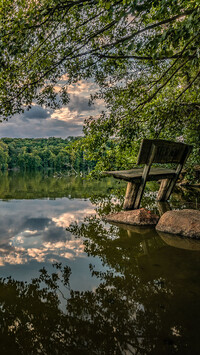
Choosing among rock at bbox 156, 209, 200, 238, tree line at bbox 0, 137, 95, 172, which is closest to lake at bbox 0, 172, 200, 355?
rock at bbox 156, 209, 200, 238

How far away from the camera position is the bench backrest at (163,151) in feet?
21.8

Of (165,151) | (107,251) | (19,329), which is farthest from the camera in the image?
(165,151)

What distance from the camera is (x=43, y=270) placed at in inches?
137

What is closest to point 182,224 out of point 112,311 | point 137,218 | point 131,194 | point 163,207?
point 137,218

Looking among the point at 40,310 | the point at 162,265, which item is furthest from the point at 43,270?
the point at 162,265

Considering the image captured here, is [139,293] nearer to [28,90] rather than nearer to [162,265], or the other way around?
[162,265]

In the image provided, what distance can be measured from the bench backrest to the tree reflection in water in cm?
364

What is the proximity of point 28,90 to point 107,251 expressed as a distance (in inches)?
203

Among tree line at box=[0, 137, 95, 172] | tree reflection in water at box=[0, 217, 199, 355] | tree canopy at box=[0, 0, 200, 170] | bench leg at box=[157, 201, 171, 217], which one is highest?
tree canopy at box=[0, 0, 200, 170]

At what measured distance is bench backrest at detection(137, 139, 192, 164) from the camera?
665cm

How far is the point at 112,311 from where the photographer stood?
243cm

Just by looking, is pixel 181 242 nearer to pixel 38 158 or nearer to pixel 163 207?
pixel 163 207

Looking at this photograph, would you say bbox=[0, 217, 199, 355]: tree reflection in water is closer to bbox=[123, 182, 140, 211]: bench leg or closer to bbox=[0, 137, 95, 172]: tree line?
bbox=[123, 182, 140, 211]: bench leg

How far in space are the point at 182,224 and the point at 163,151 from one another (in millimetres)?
2942
